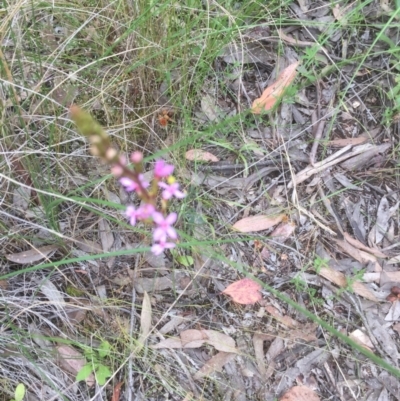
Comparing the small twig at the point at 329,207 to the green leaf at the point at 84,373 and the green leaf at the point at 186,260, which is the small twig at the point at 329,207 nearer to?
the green leaf at the point at 186,260

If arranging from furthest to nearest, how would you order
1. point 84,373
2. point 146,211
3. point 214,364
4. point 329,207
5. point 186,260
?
1. point 329,207
2. point 186,260
3. point 214,364
4. point 84,373
5. point 146,211

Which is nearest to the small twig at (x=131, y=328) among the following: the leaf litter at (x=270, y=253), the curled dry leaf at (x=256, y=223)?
the leaf litter at (x=270, y=253)

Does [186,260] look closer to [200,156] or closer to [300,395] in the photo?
[200,156]

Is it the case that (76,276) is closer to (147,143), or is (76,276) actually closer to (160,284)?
(160,284)

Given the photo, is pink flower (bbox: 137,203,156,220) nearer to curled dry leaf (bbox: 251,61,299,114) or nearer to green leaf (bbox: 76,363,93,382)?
green leaf (bbox: 76,363,93,382)

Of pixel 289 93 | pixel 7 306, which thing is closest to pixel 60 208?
pixel 7 306

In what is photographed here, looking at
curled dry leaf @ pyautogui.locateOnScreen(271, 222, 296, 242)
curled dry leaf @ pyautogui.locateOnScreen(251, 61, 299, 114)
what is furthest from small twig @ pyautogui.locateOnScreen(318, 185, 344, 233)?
curled dry leaf @ pyautogui.locateOnScreen(251, 61, 299, 114)

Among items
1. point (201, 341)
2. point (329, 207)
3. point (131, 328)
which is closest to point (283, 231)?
point (329, 207)
